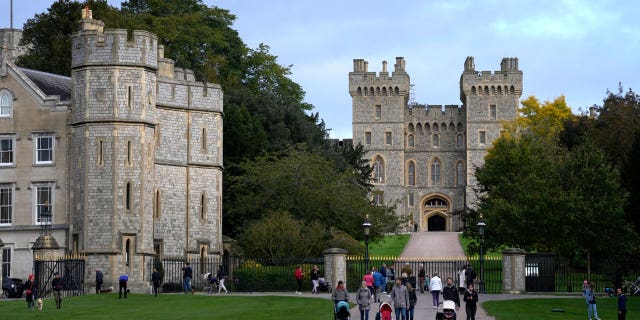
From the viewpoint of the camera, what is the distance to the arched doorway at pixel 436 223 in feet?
422

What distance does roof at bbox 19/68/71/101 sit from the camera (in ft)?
198

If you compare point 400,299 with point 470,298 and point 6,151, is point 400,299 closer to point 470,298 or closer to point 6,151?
point 470,298

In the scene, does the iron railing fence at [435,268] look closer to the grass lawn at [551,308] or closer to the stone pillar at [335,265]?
the stone pillar at [335,265]

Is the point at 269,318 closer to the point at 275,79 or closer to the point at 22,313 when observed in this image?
the point at 22,313

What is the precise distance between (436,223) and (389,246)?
127 ft

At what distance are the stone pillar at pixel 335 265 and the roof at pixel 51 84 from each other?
14.5 meters

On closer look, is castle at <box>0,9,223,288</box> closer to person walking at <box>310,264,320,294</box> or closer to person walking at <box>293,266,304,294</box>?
person walking at <box>293,266,304,294</box>

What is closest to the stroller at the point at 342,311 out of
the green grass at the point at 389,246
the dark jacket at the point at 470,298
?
the dark jacket at the point at 470,298

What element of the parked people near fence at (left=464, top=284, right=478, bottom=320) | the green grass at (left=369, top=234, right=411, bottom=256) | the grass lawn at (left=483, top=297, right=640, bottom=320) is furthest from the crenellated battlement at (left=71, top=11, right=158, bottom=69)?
the green grass at (left=369, top=234, right=411, bottom=256)

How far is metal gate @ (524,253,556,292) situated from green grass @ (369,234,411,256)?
2530cm

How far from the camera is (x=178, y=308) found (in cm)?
4309

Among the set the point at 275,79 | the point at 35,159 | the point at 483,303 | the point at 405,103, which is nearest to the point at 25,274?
the point at 35,159

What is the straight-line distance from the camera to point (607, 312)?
42.8 metres

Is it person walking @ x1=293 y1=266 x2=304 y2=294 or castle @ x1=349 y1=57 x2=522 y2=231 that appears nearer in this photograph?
person walking @ x1=293 y1=266 x2=304 y2=294
